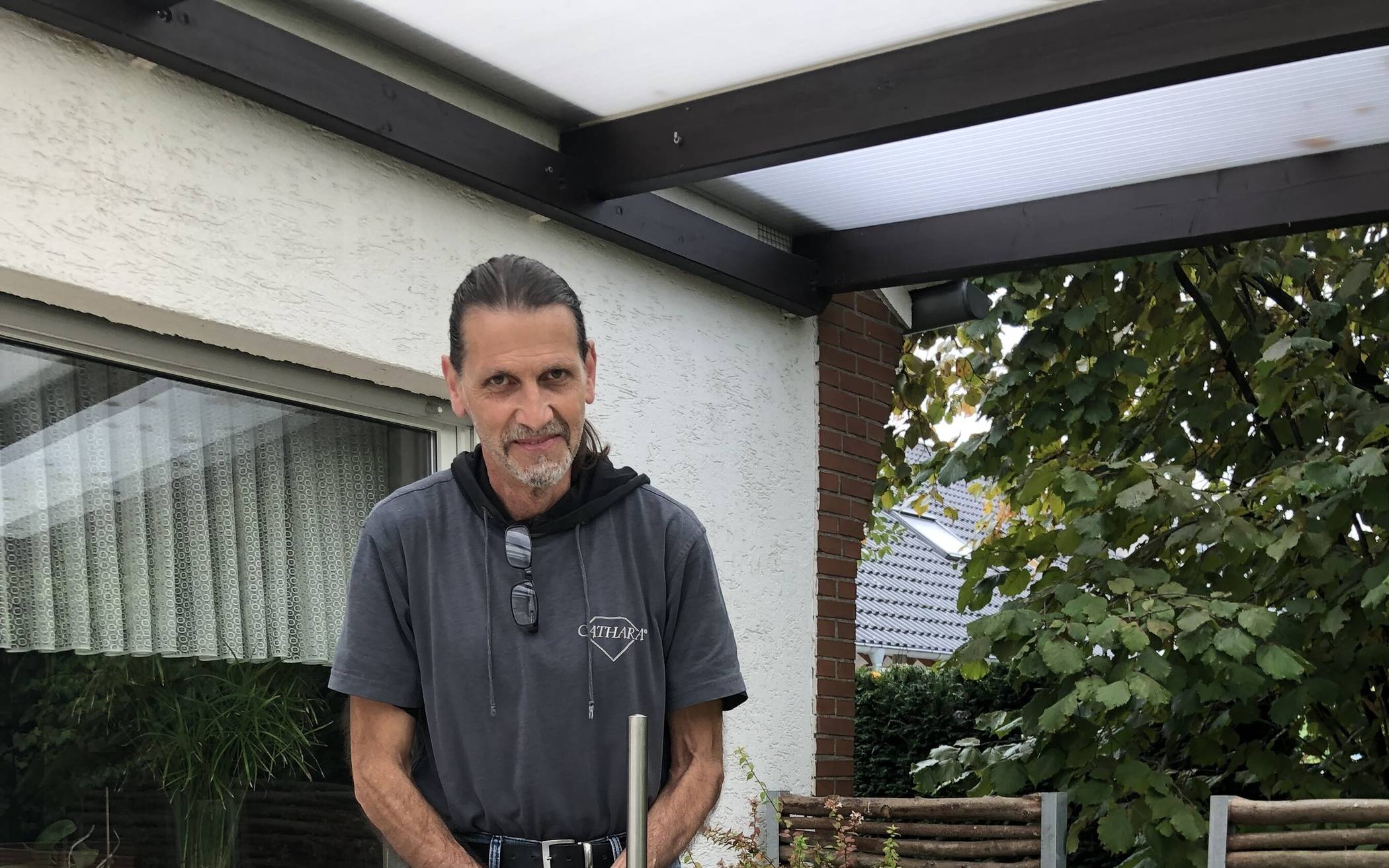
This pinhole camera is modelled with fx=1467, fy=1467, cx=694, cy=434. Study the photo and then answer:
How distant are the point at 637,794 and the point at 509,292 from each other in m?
1.07

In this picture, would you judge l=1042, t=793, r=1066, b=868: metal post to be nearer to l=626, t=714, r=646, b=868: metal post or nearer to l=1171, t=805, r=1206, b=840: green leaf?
l=1171, t=805, r=1206, b=840: green leaf

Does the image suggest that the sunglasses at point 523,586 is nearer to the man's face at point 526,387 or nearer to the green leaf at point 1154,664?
the man's face at point 526,387

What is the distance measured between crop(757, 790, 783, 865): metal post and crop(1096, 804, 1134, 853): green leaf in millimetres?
1025

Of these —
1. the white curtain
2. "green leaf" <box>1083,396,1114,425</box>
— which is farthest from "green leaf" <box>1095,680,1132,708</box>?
the white curtain

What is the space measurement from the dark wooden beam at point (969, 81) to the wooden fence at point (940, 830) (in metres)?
2.03

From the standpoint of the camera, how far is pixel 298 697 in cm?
357

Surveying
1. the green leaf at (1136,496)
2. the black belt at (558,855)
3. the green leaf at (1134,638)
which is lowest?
the black belt at (558,855)

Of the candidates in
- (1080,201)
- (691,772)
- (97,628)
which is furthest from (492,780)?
(1080,201)

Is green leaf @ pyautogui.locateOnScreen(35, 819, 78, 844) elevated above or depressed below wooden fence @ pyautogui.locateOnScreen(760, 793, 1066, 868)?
above

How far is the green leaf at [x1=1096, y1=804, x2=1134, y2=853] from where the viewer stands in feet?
15.3

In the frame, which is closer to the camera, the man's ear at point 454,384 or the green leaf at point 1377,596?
the man's ear at point 454,384

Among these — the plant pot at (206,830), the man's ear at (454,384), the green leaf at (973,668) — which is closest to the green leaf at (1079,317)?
the green leaf at (973,668)

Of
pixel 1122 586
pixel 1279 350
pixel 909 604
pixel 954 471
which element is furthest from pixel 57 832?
pixel 909 604

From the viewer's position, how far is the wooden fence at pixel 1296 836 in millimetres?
3805
